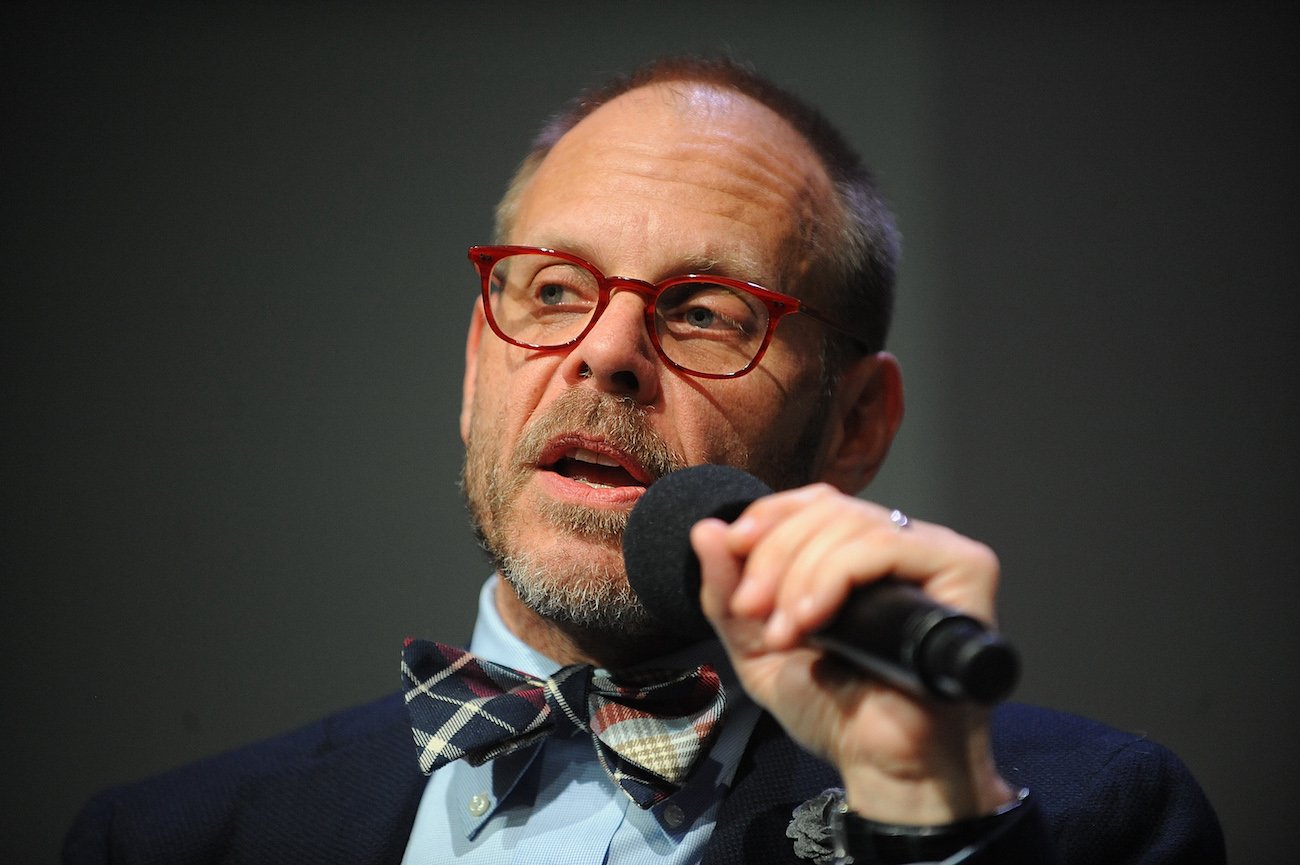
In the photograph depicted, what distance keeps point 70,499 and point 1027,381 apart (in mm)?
2324

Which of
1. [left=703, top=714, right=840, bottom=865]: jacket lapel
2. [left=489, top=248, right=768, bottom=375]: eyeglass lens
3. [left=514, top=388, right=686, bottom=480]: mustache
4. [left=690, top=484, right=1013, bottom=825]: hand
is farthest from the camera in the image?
[left=489, top=248, right=768, bottom=375]: eyeglass lens

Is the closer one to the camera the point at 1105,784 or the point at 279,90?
the point at 1105,784

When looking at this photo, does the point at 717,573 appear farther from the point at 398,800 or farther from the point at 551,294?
the point at 398,800

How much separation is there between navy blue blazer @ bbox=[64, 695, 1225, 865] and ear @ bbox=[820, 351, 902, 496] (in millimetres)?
484

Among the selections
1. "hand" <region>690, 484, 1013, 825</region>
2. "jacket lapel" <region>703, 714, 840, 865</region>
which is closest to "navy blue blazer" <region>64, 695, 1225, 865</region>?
"jacket lapel" <region>703, 714, 840, 865</region>

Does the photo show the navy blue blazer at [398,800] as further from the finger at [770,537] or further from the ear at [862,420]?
the finger at [770,537]

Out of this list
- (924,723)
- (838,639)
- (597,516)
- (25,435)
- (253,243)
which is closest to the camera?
(838,639)

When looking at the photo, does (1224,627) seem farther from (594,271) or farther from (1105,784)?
(594,271)

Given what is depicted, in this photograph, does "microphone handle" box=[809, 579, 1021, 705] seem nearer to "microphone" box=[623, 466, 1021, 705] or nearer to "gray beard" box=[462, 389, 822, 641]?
"microphone" box=[623, 466, 1021, 705]

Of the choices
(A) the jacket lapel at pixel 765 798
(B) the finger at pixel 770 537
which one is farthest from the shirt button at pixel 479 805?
(B) the finger at pixel 770 537

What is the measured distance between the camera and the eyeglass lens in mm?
1614

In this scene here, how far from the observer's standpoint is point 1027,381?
2521mm

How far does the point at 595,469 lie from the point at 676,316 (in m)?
0.28

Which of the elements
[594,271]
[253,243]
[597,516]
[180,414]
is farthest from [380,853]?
[253,243]
